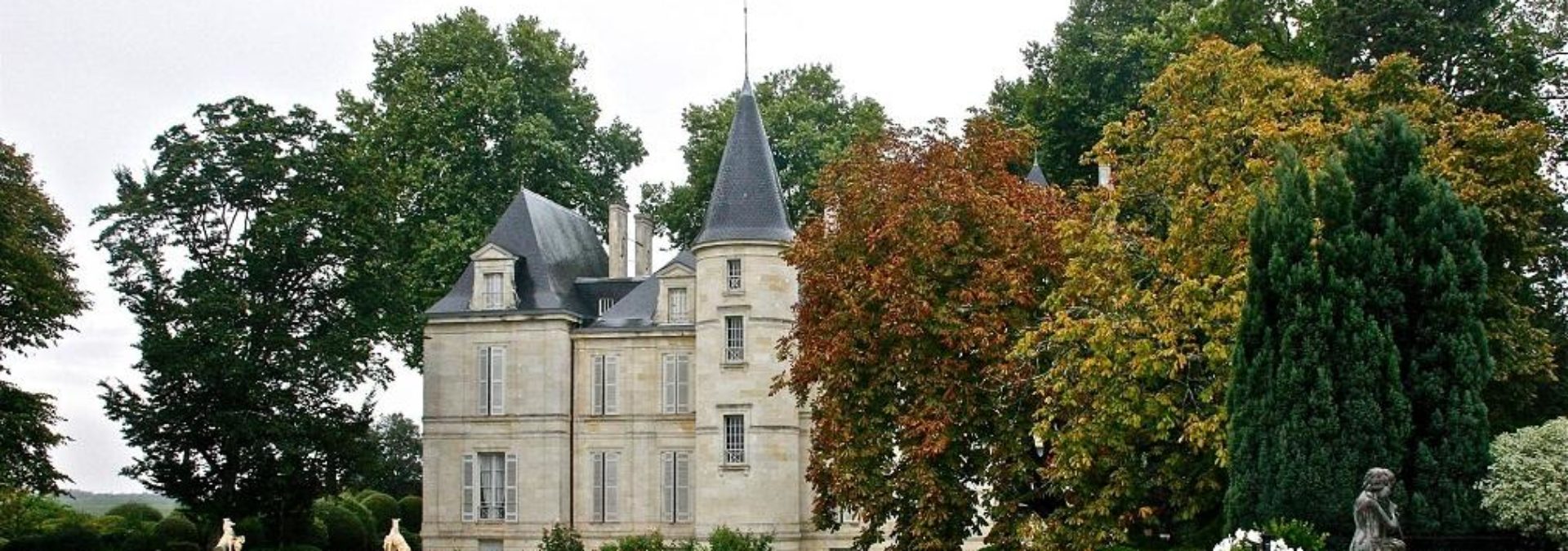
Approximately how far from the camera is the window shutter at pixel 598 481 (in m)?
40.4

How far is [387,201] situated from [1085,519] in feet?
68.7

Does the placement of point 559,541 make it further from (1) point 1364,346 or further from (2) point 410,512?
(1) point 1364,346

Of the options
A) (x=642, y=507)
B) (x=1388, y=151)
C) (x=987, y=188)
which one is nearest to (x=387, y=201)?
(x=642, y=507)

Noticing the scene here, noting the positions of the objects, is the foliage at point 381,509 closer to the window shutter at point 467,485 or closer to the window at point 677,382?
the window shutter at point 467,485

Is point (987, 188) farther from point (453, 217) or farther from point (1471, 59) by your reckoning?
point (453, 217)

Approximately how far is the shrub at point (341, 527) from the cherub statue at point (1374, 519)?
102 ft

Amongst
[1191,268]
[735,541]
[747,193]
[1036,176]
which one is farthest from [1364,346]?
[747,193]

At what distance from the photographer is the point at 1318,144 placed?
78.4 ft

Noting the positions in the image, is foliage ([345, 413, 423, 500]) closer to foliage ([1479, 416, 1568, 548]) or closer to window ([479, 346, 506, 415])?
window ([479, 346, 506, 415])

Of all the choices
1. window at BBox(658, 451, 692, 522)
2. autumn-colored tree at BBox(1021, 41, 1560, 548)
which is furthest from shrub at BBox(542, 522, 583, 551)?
autumn-colored tree at BBox(1021, 41, 1560, 548)

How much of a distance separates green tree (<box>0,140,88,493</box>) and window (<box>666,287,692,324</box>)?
12.7 m

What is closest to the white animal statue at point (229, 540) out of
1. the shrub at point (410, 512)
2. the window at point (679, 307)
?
the window at point (679, 307)

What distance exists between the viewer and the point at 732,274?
38.0 m

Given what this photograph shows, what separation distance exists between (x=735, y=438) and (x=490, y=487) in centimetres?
650
